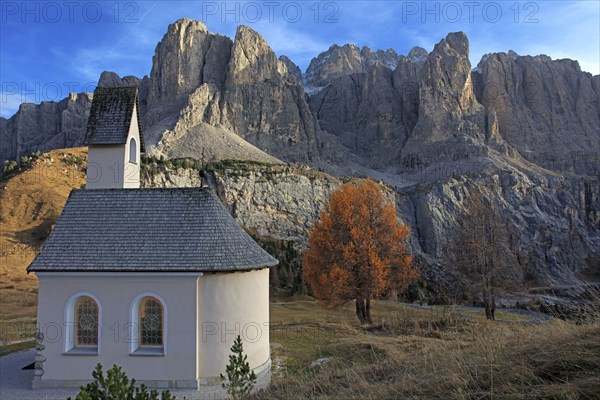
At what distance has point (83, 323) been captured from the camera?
14.2 metres

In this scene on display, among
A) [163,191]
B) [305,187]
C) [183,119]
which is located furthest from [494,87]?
[163,191]

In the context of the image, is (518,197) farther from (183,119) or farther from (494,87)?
(183,119)

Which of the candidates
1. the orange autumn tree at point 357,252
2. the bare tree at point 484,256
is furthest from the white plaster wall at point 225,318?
the bare tree at point 484,256

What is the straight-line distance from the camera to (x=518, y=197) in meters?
95.6

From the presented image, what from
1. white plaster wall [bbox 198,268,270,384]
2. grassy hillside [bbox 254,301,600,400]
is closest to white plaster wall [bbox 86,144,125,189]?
white plaster wall [bbox 198,268,270,384]

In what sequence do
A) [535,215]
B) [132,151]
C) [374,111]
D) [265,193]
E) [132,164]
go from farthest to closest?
[374,111]
[535,215]
[265,193]
[132,151]
[132,164]

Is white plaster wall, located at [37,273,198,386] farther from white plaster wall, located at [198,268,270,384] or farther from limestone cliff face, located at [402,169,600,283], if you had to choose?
limestone cliff face, located at [402,169,600,283]

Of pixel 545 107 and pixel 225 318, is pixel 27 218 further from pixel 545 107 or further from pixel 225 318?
pixel 545 107

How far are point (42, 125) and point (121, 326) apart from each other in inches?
6570

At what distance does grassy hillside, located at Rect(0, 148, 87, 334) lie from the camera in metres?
34.3

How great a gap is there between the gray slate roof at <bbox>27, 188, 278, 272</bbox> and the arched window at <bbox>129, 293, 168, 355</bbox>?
117 centimetres

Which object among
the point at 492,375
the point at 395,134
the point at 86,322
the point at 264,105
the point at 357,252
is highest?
the point at 264,105

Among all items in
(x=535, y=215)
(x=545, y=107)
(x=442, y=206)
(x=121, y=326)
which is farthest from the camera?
(x=545, y=107)

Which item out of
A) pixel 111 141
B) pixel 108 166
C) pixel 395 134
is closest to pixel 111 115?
pixel 111 141
